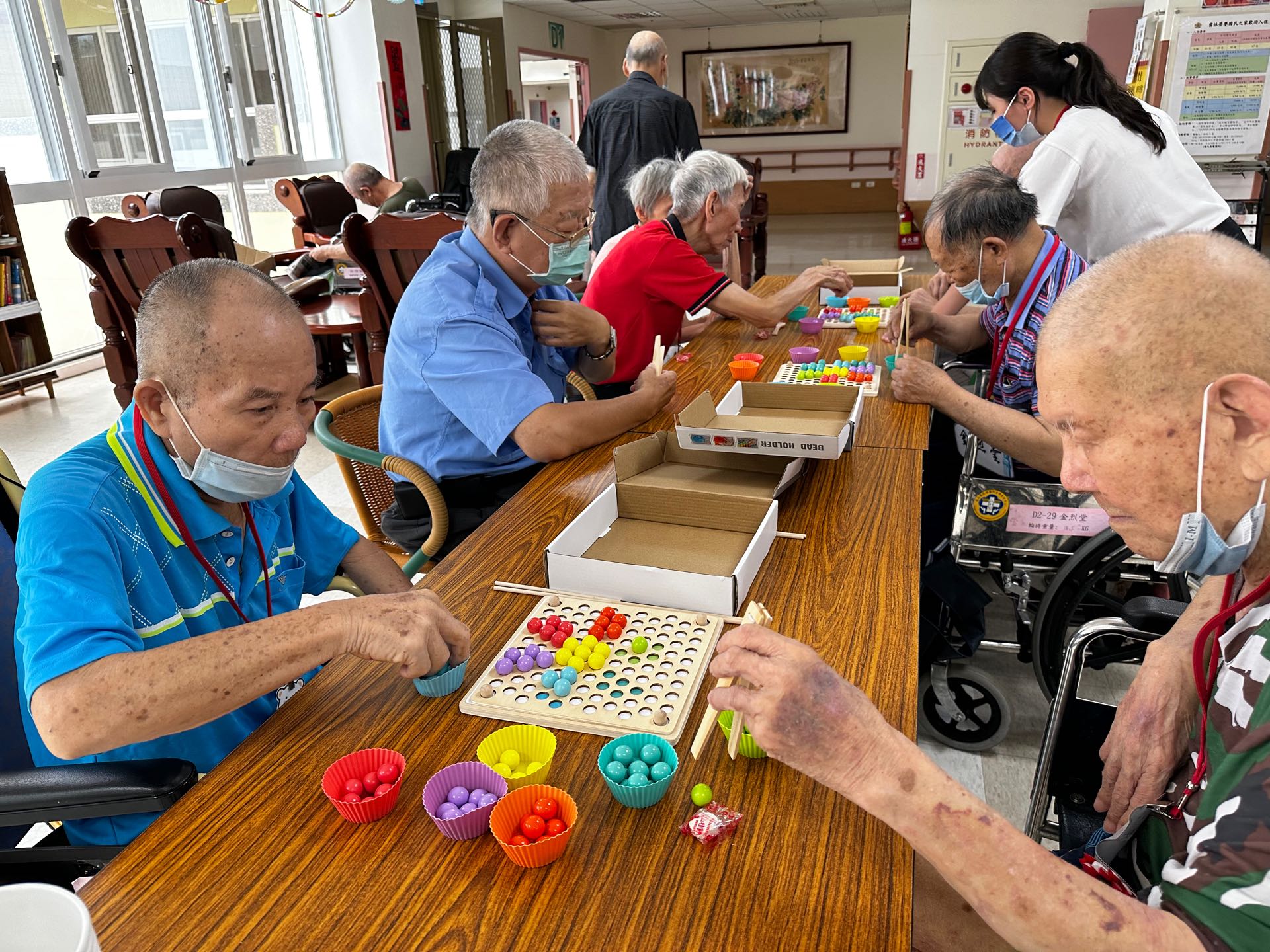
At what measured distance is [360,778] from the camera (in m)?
0.91

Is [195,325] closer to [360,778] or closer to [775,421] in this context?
[360,778]

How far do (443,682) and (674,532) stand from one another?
1.68 feet

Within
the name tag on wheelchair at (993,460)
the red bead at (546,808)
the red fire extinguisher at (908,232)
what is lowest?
the red fire extinguisher at (908,232)

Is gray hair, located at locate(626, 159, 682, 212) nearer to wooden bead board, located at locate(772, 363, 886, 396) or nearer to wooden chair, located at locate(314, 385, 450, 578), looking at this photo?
wooden bead board, located at locate(772, 363, 886, 396)

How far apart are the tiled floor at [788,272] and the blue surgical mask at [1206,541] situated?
1.16 m

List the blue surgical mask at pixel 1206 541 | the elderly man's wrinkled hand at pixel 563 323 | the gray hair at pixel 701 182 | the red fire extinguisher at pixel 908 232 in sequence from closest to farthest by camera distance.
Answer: the blue surgical mask at pixel 1206 541 → the elderly man's wrinkled hand at pixel 563 323 → the gray hair at pixel 701 182 → the red fire extinguisher at pixel 908 232

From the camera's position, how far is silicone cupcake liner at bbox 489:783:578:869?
79cm

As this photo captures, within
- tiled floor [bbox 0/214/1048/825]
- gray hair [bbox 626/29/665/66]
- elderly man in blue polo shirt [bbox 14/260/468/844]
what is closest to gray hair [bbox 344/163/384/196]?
tiled floor [bbox 0/214/1048/825]

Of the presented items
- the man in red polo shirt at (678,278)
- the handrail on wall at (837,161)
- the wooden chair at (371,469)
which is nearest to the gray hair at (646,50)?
the man in red polo shirt at (678,278)

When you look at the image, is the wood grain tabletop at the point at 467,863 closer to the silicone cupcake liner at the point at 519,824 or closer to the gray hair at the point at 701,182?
the silicone cupcake liner at the point at 519,824

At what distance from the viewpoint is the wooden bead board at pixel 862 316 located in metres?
2.97

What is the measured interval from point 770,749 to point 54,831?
1.03m

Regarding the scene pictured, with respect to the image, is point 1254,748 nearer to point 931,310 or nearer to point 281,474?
point 281,474

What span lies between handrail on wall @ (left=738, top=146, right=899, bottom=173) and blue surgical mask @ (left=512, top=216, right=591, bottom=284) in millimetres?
11805
